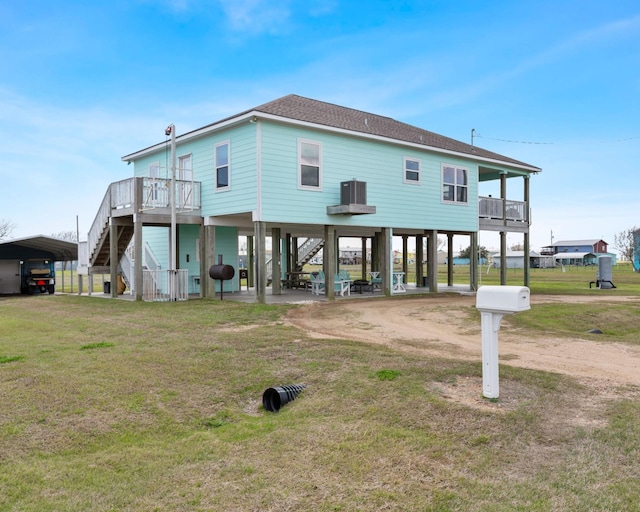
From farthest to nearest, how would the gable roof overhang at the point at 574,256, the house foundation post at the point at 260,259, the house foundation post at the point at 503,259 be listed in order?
the gable roof overhang at the point at 574,256 → the house foundation post at the point at 503,259 → the house foundation post at the point at 260,259

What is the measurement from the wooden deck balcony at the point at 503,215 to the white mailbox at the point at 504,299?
1830 cm

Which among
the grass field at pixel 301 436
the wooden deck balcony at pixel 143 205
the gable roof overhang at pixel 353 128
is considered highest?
the gable roof overhang at pixel 353 128

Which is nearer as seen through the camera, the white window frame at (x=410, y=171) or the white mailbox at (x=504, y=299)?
the white mailbox at (x=504, y=299)

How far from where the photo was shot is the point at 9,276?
2441 cm

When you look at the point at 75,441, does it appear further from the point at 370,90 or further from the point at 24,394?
the point at 370,90

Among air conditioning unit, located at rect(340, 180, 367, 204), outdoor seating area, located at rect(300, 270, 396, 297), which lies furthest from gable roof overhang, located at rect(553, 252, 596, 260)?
air conditioning unit, located at rect(340, 180, 367, 204)

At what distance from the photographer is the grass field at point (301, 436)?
3.69 metres

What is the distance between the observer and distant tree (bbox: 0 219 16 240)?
55122 mm

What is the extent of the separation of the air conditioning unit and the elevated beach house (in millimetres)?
32

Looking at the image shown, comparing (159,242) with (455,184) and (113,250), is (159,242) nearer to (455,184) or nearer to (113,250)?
(113,250)

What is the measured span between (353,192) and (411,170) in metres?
4.04

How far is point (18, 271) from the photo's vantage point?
2455 centimetres

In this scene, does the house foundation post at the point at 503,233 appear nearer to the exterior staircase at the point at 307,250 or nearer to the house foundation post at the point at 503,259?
the house foundation post at the point at 503,259

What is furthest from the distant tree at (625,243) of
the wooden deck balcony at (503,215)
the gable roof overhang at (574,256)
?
the wooden deck balcony at (503,215)
